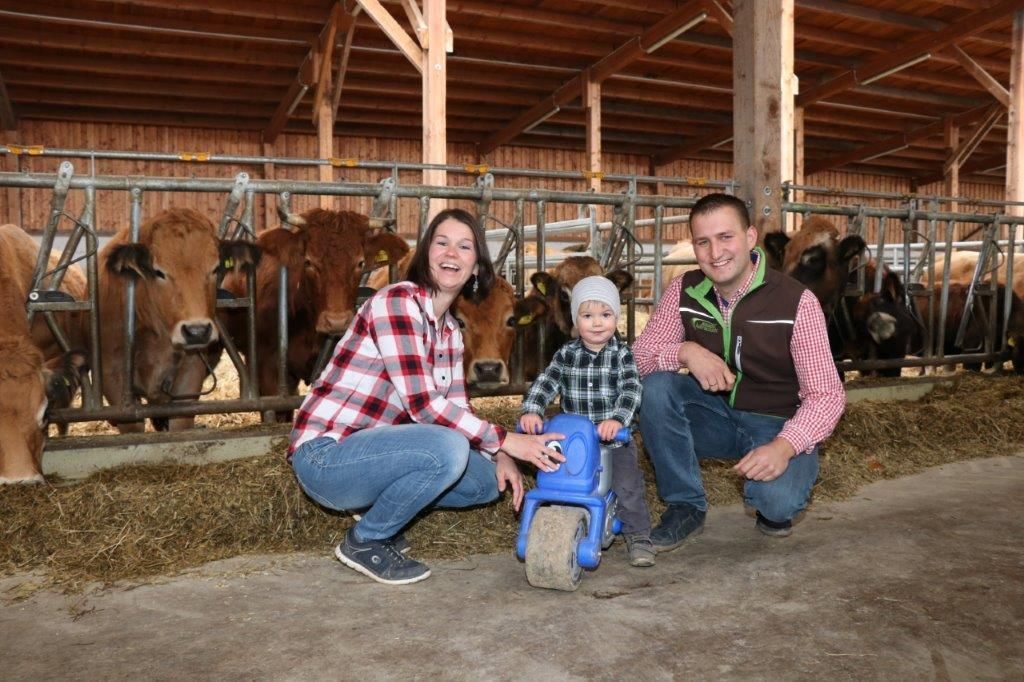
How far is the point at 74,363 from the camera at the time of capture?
390 cm

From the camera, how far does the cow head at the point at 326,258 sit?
483cm

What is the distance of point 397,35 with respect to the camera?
8477mm

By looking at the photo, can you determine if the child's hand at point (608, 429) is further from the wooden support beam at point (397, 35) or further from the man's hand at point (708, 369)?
the wooden support beam at point (397, 35)

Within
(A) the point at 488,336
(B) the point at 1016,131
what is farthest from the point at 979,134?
(A) the point at 488,336

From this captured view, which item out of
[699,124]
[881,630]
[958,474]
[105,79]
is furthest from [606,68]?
[881,630]

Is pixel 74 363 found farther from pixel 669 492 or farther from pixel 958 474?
pixel 958 474

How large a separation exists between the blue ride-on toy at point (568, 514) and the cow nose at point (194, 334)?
243 centimetres

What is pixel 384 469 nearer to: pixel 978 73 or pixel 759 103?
pixel 759 103

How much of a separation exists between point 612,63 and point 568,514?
13.3 m

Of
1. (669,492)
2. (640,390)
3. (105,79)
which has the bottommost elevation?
(669,492)

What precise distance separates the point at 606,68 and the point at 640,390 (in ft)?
42.7

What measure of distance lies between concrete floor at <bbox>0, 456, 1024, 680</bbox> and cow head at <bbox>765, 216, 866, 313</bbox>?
325cm

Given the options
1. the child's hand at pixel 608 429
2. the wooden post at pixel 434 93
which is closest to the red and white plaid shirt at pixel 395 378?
the child's hand at pixel 608 429

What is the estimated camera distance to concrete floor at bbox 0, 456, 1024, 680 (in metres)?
2.15
